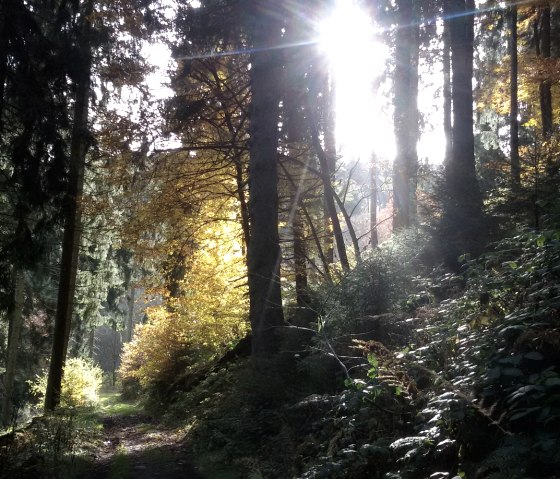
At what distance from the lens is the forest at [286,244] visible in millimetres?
4363

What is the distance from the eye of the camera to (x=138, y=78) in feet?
40.0

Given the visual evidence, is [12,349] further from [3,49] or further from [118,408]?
[3,49]

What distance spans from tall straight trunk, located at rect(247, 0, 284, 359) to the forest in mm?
40

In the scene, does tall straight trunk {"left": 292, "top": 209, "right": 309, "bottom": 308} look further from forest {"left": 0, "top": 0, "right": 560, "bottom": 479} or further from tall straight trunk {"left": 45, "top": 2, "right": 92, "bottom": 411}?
tall straight trunk {"left": 45, "top": 2, "right": 92, "bottom": 411}

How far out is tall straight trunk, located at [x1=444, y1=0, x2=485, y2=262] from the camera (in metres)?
8.79

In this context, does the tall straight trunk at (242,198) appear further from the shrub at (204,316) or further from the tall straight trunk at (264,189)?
the tall straight trunk at (264,189)

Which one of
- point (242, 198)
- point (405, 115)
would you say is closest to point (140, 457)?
point (242, 198)

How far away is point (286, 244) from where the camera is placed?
1471 cm

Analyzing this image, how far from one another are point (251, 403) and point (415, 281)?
9.96 feet

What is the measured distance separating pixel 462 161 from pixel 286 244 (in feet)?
A: 19.2

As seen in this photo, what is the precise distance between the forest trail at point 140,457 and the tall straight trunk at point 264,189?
7.47 ft

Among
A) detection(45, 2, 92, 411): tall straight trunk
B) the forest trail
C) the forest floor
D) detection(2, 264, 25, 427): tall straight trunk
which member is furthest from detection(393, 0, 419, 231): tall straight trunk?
detection(2, 264, 25, 427): tall straight trunk

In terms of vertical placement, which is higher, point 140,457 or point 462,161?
point 462,161

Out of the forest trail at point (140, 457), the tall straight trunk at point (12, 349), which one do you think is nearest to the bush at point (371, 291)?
the forest trail at point (140, 457)
